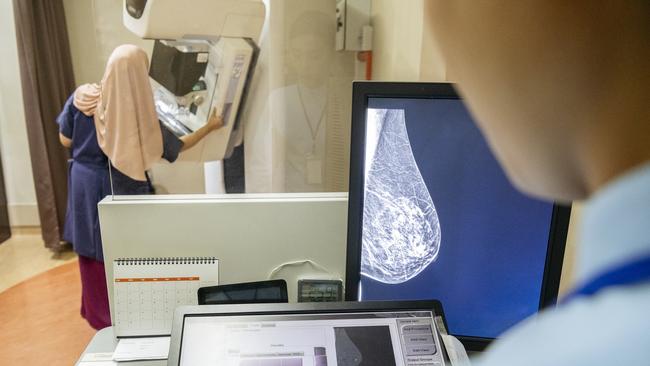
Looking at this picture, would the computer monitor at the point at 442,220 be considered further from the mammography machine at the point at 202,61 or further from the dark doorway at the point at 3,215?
the dark doorway at the point at 3,215

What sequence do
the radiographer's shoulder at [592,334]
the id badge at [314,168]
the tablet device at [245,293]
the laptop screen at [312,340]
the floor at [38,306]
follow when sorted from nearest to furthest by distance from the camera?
the radiographer's shoulder at [592,334], the laptop screen at [312,340], the tablet device at [245,293], the id badge at [314,168], the floor at [38,306]

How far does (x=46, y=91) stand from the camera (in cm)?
320

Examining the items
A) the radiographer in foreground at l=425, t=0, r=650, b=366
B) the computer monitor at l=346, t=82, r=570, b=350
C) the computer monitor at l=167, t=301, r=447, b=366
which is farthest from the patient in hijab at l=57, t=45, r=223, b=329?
the radiographer in foreground at l=425, t=0, r=650, b=366

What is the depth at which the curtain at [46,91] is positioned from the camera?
2.96 meters

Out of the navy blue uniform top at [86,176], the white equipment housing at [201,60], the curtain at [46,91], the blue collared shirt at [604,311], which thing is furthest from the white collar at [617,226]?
the curtain at [46,91]

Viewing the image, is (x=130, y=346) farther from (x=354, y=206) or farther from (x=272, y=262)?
(x=354, y=206)

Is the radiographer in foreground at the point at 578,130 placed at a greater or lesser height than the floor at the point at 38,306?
greater

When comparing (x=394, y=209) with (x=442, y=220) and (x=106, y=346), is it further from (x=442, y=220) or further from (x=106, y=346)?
(x=106, y=346)

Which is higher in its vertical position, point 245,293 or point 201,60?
point 201,60

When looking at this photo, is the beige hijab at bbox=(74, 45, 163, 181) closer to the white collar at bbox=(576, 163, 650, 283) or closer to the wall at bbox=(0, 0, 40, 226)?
the white collar at bbox=(576, 163, 650, 283)

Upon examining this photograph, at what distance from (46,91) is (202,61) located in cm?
201

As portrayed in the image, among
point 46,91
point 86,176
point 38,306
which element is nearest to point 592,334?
point 86,176

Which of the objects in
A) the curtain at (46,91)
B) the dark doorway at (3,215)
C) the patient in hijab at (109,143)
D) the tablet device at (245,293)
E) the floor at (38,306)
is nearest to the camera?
the tablet device at (245,293)

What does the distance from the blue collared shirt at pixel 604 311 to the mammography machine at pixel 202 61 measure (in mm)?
1437
